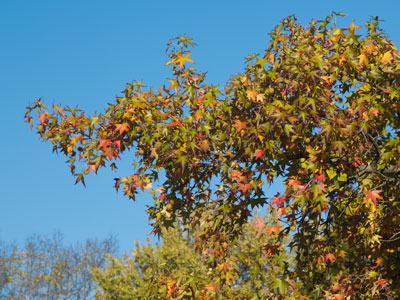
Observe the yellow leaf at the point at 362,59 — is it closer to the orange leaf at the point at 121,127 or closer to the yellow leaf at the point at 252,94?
the yellow leaf at the point at 252,94

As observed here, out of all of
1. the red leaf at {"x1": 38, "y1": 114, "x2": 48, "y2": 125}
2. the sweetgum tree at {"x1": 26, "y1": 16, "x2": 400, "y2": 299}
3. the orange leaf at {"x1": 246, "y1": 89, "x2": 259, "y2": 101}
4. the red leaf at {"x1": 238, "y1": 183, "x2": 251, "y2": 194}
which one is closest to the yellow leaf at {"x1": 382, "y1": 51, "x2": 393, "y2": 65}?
the sweetgum tree at {"x1": 26, "y1": 16, "x2": 400, "y2": 299}

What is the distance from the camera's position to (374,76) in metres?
8.62

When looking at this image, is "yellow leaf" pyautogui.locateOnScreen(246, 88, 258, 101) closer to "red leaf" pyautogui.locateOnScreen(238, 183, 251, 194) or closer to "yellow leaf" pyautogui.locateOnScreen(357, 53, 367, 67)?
"red leaf" pyautogui.locateOnScreen(238, 183, 251, 194)

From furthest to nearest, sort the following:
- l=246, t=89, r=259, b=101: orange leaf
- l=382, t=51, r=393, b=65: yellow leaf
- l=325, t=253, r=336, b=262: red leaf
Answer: l=325, t=253, r=336, b=262: red leaf
l=382, t=51, r=393, b=65: yellow leaf
l=246, t=89, r=259, b=101: orange leaf

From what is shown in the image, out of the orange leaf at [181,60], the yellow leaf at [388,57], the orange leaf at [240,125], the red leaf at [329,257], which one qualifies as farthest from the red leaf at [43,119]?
the yellow leaf at [388,57]

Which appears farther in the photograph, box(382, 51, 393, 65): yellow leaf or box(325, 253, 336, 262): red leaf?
box(325, 253, 336, 262): red leaf

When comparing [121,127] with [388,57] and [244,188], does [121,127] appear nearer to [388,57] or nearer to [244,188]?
[244,188]

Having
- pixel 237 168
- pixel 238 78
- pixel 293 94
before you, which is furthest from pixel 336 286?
pixel 238 78

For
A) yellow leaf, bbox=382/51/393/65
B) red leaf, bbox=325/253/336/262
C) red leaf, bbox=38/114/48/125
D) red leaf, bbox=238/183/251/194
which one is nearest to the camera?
red leaf, bbox=238/183/251/194

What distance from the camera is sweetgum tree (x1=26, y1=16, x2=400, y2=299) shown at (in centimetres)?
812

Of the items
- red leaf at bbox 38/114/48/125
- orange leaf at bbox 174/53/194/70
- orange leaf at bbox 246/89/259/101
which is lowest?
orange leaf at bbox 246/89/259/101

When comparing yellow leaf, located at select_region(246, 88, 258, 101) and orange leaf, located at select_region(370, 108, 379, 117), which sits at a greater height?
yellow leaf, located at select_region(246, 88, 258, 101)

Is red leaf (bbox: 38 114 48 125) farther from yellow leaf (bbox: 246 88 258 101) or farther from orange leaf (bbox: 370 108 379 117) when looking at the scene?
orange leaf (bbox: 370 108 379 117)

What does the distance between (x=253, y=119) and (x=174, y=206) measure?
6.82 ft
